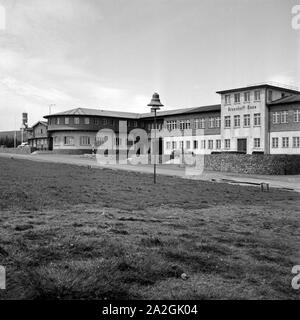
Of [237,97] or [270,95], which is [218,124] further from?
[270,95]

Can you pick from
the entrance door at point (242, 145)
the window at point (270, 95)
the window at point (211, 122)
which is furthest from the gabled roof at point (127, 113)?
the window at point (270, 95)

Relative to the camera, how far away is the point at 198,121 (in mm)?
65875

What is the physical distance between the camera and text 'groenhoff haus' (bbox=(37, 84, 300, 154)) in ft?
173

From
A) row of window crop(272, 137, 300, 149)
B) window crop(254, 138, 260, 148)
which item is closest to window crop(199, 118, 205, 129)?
window crop(254, 138, 260, 148)

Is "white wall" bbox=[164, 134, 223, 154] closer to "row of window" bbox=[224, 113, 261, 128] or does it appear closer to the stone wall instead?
"row of window" bbox=[224, 113, 261, 128]

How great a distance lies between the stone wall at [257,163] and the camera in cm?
3488

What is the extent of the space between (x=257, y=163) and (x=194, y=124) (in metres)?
32.2

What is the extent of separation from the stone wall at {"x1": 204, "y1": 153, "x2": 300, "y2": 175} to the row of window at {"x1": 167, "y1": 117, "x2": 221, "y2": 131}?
25.5m

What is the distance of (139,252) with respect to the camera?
19.0 ft

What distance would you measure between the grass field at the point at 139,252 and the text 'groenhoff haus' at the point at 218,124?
44.8 metres

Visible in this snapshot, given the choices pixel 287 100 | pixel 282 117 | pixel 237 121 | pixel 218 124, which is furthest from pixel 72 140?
pixel 287 100

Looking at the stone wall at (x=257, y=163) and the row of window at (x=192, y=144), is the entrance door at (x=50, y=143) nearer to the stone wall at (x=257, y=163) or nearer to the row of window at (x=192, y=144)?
the row of window at (x=192, y=144)

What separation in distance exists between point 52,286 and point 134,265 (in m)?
1.28

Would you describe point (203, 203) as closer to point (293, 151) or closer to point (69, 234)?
point (69, 234)
